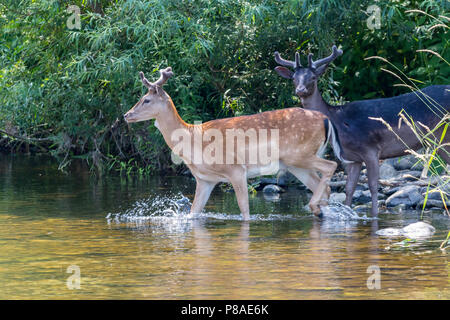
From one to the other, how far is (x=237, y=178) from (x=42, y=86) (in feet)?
17.1

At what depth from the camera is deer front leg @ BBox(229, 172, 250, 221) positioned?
31.6ft

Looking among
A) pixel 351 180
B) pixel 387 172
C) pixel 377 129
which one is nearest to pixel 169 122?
pixel 351 180

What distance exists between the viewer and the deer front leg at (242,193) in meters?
9.64

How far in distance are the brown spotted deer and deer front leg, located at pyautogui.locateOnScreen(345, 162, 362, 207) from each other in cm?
54

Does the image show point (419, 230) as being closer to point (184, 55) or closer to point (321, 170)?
point (321, 170)

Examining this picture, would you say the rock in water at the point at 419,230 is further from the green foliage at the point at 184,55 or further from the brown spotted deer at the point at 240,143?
the green foliage at the point at 184,55

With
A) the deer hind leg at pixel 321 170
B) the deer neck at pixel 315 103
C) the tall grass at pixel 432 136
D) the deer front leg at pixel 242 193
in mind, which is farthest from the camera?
the deer neck at pixel 315 103

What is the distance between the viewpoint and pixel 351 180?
34.6ft

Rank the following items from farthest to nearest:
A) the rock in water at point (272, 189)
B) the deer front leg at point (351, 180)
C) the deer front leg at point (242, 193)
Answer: the rock in water at point (272, 189) → the deer front leg at point (351, 180) → the deer front leg at point (242, 193)

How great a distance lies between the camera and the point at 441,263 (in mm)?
6891

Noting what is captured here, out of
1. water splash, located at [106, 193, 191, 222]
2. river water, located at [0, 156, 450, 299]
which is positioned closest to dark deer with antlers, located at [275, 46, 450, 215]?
river water, located at [0, 156, 450, 299]

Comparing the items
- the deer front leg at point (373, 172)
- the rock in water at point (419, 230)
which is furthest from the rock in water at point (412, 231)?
the deer front leg at point (373, 172)

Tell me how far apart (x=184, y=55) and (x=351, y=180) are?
351cm

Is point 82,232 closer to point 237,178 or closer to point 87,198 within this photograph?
point 237,178
